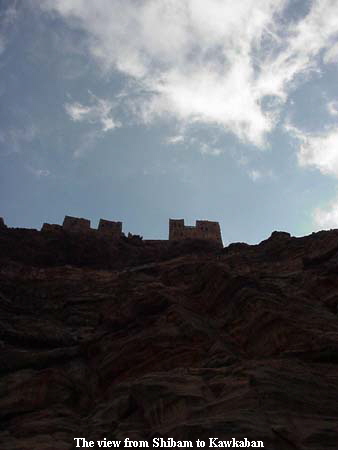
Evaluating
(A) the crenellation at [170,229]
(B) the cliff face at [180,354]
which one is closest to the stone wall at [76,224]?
(A) the crenellation at [170,229]

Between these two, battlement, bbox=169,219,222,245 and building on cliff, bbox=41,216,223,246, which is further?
battlement, bbox=169,219,222,245

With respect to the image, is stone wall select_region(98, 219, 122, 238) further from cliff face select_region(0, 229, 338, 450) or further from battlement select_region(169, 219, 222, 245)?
cliff face select_region(0, 229, 338, 450)

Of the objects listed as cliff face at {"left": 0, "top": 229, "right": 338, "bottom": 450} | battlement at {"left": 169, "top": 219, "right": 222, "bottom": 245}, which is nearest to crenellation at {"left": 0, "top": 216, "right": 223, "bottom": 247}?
battlement at {"left": 169, "top": 219, "right": 222, "bottom": 245}

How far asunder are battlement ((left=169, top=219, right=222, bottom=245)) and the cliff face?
107 feet

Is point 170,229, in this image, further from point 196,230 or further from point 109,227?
point 109,227

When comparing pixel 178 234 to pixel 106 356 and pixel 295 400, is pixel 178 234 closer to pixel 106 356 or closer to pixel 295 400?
pixel 106 356

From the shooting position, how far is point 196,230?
70.2 metres

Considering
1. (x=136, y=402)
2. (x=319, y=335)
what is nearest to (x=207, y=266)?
(x=319, y=335)

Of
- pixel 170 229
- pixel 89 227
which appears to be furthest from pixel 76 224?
pixel 170 229

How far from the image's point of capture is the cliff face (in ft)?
44.0

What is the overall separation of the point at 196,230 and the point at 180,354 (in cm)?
5060

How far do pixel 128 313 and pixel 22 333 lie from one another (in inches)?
222

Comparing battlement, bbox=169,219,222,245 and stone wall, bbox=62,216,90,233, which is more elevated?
battlement, bbox=169,219,222,245

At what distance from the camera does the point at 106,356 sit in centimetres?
2161
